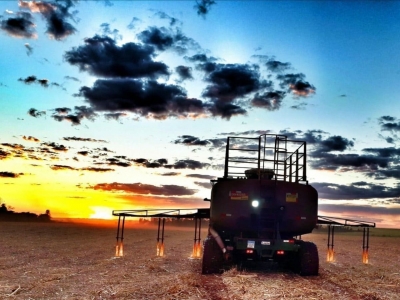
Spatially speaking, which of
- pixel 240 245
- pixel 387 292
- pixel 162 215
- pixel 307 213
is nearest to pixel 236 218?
pixel 240 245

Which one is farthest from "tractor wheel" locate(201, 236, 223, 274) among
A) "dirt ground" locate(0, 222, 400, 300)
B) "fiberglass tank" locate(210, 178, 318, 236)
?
"fiberglass tank" locate(210, 178, 318, 236)

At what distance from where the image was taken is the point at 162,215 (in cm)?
2411

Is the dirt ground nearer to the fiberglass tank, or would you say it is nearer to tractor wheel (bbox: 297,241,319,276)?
tractor wheel (bbox: 297,241,319,276)

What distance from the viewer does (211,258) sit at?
1694 centimetres

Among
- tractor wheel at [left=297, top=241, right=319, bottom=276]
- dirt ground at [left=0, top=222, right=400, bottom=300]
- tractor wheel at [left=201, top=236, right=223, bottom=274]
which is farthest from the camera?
tractor wheel at [left=297, top=241, right=319, bottom=276]

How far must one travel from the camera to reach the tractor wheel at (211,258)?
1683 centimetres

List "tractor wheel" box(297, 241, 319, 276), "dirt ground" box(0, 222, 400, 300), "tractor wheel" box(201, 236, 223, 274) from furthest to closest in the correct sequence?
"tractor wheel" box(297, 241, 319, 276), "tractor wheel" box(201, 236, 223, 274), "dirt ground" box(0, 222, 400, 300)

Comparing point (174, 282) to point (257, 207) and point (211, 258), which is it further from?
point (257, 207)

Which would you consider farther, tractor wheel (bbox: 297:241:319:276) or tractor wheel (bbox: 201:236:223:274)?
tractor wheel (bbox: 297:241:319:276)

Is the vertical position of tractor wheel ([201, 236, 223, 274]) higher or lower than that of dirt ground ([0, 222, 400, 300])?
higher

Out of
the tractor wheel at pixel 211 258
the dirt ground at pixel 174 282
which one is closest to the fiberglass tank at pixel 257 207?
the tractor wheel at pixel 211 258

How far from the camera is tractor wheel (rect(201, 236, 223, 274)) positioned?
1683 cm

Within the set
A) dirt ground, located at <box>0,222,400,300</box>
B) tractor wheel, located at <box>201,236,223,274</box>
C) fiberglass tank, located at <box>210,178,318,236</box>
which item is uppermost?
fiberglass tank, located at <box>210,178,318,236</box>

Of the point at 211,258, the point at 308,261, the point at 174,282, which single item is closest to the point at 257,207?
the point at 211,258
